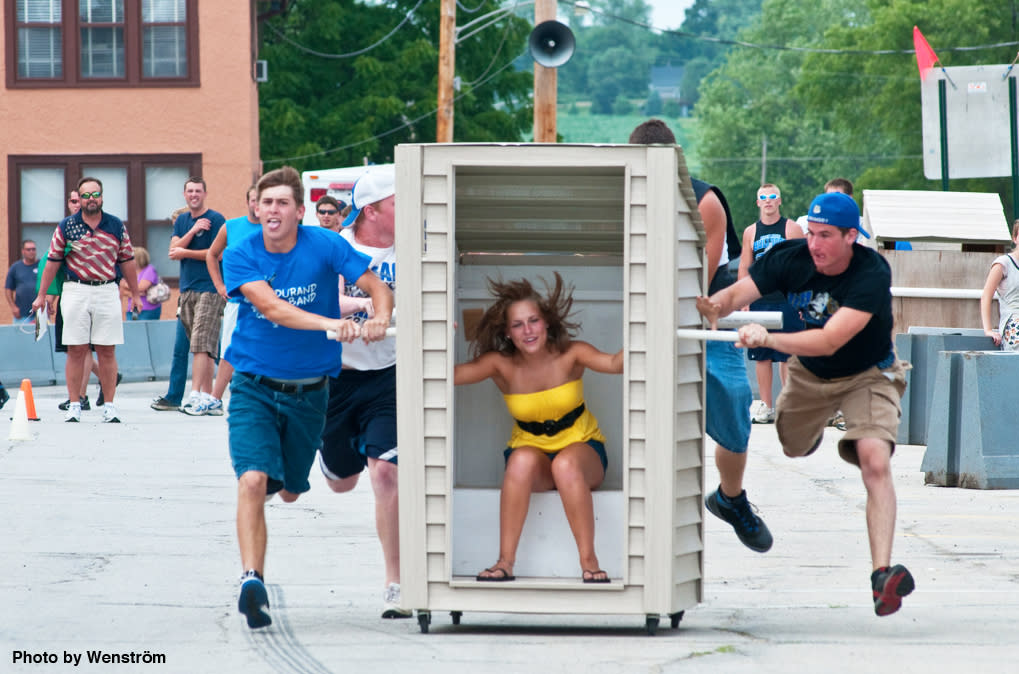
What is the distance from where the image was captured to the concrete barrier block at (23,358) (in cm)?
2114

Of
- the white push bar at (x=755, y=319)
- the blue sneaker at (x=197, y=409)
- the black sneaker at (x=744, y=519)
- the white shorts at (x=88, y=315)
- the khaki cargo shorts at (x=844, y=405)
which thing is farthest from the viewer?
the blue sneaker at (x=197, y=409)

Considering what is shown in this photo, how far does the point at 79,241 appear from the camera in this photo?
46.0 ft

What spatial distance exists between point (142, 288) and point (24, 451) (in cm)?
1152

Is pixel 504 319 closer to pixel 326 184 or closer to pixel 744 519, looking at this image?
pixel 744 519

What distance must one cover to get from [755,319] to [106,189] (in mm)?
24899

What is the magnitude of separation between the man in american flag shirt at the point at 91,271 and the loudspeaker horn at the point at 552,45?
9017 mm

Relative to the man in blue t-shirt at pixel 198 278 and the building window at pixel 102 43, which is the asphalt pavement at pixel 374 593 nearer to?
the man in blue t-shirt at pixel 198 278

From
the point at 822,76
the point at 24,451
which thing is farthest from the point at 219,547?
the point at 822,76

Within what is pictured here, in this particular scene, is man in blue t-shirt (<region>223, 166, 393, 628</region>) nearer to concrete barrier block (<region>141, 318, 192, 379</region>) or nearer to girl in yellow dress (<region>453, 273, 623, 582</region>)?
girl in yellow dress (<region>453, 273, 623, 582</region>)

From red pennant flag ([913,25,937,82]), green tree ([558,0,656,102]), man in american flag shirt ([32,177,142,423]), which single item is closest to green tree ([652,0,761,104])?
green tree ([558,0,656,102])

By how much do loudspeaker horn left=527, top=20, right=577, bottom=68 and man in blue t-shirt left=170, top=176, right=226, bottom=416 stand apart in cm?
803

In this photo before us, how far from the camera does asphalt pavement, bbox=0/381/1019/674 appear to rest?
5879 millimetres

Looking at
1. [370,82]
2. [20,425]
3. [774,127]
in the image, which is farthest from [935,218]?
[774,127]

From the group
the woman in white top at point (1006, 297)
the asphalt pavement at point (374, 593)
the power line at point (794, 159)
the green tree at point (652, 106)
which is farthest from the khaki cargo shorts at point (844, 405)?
the green tree at point (652, 106)
